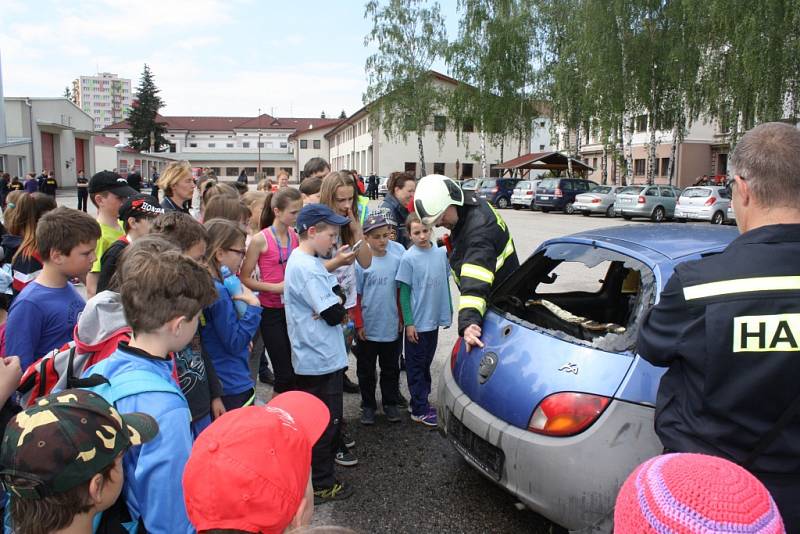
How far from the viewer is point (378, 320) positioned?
4176 millimetres

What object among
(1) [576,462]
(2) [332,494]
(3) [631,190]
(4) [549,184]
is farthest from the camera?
(4) [549,184]

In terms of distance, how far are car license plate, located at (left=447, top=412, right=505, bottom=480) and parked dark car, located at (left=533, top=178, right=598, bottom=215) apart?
83.0ft

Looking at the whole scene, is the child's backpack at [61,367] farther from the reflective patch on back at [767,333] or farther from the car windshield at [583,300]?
the reflective patch on back at [767,333]

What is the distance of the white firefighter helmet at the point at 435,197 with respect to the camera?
3443 millimetres

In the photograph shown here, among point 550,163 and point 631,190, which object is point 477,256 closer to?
point 631,190

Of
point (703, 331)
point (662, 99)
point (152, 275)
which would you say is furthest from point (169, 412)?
point (662, 99)

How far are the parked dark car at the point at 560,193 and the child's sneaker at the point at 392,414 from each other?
956 inches

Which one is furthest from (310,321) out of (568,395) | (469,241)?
(568,395)

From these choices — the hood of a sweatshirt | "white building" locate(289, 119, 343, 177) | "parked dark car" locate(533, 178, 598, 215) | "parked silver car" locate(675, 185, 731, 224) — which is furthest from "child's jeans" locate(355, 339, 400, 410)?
"white building" locate(289, 119, 343, 177)

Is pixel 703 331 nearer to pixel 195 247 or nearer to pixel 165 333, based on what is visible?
pixel 165 333

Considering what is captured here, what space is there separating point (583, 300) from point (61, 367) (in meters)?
3.29

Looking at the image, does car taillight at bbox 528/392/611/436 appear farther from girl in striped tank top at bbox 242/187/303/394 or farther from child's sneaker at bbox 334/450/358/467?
girl in striped tank top at bbox 242/187/303/394

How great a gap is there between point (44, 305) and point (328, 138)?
270ft

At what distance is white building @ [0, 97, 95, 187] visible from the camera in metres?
38.5
